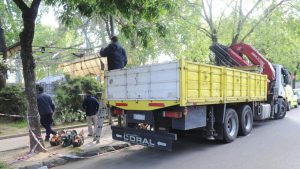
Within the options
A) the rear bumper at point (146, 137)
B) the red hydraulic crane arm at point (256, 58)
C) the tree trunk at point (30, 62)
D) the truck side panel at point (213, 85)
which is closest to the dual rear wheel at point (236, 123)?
the truck side panel at point (213, 85)

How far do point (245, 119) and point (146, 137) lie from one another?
4.32 meters

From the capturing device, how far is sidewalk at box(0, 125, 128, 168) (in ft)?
24.4

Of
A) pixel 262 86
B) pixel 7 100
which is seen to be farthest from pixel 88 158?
Result: pixel 262 86

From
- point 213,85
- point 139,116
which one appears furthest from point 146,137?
point 213,85

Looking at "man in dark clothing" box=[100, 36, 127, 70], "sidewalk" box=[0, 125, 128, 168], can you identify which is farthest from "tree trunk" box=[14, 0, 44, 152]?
"man in dark clothing" box=[100, 36, 127, 70]

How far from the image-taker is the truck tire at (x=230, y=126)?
9.43 m

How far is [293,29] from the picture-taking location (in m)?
21.0

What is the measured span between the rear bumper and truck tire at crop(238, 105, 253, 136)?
3.70m

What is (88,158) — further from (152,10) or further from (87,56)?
(87,56)

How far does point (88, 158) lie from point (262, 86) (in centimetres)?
721

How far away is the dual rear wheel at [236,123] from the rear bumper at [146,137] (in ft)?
7.56

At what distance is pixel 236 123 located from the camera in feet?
33.4

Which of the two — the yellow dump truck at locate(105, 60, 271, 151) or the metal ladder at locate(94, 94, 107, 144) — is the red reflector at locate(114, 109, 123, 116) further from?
the metal ladder at locate(94, 94, 107, 144)

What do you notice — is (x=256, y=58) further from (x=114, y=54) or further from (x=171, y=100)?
(x=171, y=100)
